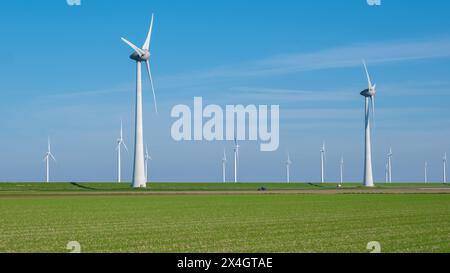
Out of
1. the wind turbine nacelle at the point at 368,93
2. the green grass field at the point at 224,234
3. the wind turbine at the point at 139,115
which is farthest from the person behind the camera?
the wind turbine nacelle at the point at 368,93

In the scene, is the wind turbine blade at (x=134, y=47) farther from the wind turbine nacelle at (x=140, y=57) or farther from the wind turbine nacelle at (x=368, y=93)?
the wind turbine nacelle at (x=368, y=93)

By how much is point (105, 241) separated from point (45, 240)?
2543 millimetres

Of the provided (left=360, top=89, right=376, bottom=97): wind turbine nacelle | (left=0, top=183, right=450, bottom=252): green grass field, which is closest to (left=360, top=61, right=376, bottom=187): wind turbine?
(left=360, top=89, right=376, bottom=97): wind turbine nacelle

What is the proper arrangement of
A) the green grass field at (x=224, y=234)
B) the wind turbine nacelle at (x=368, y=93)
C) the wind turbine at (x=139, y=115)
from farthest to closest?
the wind turbine nacelle at (x=368, y=93) < the wind turbine at (x=139, y=115) < the green grass field at (x=224, y=234)

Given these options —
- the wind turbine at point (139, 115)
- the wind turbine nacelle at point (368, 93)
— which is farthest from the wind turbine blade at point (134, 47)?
the wind turbine nacelle at point (368, 93)

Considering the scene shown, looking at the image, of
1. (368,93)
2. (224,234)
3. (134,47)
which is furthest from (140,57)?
(224,234)

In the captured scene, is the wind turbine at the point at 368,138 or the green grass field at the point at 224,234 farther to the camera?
the wind turbine at the point at 368,138

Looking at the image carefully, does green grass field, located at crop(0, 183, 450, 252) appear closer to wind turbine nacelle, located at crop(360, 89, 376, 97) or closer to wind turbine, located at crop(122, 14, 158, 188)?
wind turbine, located at crop(122, 14, 158, 188)

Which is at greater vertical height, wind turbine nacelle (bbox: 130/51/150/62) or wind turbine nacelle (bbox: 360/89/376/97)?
wind turbine nacelle (bbox: 130/51/150/62)
